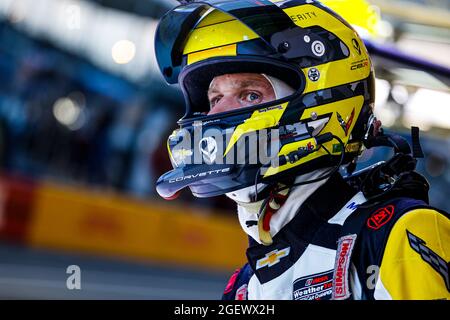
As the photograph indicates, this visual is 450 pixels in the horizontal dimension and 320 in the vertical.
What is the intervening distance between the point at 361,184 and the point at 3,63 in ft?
27.2

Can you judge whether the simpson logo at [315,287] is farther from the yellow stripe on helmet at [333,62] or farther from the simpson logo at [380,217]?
the yellow stripe on helmet at [333,62]

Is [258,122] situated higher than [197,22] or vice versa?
[197,22]

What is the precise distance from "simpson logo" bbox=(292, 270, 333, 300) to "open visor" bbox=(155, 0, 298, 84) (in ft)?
2.10

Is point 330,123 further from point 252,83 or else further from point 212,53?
point 212,53

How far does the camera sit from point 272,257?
2.62 meters

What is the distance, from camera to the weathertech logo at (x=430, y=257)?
7.38 feet

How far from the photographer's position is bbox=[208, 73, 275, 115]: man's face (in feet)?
8.95

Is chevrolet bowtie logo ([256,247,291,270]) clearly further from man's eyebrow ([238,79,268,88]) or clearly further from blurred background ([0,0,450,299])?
blurred background ([0,0,450,299])

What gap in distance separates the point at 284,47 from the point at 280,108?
0.56 ft


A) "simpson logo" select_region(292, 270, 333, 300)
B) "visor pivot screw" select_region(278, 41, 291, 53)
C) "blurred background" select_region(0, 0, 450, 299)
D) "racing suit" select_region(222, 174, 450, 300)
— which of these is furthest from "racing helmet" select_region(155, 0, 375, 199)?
"blurred background" select_region(0, 0, 450, 299)

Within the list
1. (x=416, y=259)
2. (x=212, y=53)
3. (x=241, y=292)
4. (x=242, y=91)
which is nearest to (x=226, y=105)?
(x=242, y=91)

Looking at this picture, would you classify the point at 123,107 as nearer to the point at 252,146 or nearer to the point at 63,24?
the point at 63,24
